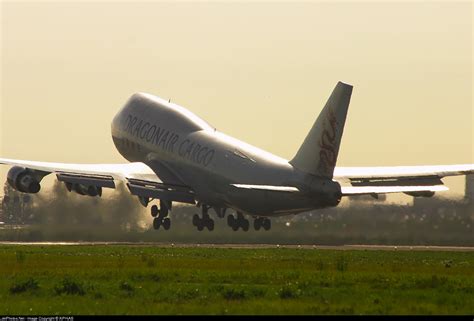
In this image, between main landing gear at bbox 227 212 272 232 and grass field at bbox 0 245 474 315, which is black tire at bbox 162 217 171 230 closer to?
main landing gear at bbox 227 212 272 232

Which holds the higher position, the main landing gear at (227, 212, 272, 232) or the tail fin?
the tail fin

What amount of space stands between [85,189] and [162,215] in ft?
18.2

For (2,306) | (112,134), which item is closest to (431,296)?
(2,306)

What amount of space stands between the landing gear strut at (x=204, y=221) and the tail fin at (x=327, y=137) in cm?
1546

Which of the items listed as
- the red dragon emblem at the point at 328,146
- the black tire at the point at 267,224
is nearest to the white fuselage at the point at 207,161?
the red dragon emblem at the point at 328,146

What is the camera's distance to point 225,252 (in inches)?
2781

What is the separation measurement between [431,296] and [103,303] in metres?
10.8

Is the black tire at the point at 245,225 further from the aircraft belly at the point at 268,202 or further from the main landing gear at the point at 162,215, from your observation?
the main landing gear at the point at 162,215

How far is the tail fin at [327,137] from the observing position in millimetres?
66188

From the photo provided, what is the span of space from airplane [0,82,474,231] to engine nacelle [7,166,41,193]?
2.4 inches

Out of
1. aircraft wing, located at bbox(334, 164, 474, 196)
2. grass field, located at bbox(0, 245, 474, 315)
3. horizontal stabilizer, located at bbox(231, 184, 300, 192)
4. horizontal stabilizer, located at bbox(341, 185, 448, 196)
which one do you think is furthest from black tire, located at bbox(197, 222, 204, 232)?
horizontal stabilizer, located at bbox(341, 185, 448, 196)

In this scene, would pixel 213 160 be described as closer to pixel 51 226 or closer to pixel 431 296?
pixel 51 226

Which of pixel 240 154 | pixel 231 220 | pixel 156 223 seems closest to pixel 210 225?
pixel 231 220

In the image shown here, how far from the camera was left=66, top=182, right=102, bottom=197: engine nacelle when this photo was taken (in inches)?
3236
